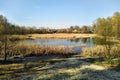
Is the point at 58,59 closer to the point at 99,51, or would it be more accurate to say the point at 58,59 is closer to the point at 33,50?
the point at 33,50

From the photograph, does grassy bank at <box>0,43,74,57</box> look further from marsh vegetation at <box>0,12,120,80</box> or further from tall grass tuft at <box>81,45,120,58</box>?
tall grass tuft at <box>81,45,120,58</box>

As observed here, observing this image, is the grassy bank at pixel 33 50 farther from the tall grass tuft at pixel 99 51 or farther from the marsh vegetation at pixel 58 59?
the tall grass tuft at pixel 99 51

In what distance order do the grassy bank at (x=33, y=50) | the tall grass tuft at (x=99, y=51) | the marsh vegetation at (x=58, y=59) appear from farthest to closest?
the grassy bank at (x=33, y=50) → the tall grass tuft at (x=99, y=51) → the marsh vegetation at (x=58, y=59)

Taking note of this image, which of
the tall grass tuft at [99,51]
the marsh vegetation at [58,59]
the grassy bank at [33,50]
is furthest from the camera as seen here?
the grassy bank at [33,50]

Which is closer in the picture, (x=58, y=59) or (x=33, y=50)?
(x=58, y=59)

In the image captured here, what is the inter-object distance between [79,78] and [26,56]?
641 inches

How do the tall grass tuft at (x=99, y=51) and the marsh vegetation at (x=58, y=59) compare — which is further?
the tall grass tuft at (x=99, y=51)

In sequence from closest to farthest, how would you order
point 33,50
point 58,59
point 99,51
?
point 58,59
point 99,51
point 33,50

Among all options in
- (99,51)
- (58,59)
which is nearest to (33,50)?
(58,59)

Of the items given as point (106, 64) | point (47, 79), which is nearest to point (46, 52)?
point (106, 64)

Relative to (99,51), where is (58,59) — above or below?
below

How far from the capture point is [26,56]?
29.2 m

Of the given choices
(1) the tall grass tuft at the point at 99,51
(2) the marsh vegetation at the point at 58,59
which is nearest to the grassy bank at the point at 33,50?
(2) the marsh vegetation at the point at 58,59

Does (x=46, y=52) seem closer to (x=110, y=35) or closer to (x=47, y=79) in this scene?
(x=110, y=35)
